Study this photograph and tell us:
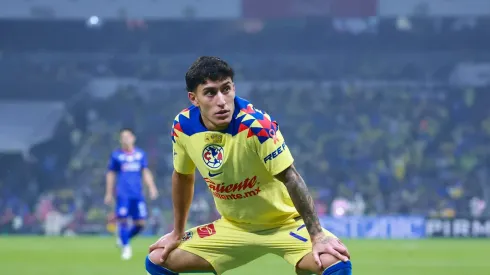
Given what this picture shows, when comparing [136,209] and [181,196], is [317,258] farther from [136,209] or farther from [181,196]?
[136,209]

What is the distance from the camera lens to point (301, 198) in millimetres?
5922

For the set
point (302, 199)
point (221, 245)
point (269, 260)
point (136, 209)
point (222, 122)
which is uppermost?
point (222, 122)

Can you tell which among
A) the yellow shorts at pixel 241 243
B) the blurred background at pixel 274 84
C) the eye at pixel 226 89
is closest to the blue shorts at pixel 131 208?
the yellow shorts at pixel 241 243

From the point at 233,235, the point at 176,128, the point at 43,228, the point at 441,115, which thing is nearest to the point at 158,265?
the point at 233,235

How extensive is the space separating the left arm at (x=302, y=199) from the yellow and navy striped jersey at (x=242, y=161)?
0.08m

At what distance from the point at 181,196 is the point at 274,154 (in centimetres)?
101

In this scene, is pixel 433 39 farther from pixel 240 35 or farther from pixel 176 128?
pixel 176 128

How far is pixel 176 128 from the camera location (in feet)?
20.9

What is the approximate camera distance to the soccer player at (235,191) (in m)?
5.93

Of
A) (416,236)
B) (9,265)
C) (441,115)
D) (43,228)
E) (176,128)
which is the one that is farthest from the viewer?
(441,115)

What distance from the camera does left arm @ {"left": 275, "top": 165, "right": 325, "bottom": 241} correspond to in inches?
233

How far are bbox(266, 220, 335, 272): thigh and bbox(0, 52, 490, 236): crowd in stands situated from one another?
860 inches

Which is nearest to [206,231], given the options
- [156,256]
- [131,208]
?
[156,256]

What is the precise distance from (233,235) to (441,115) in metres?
27.7
